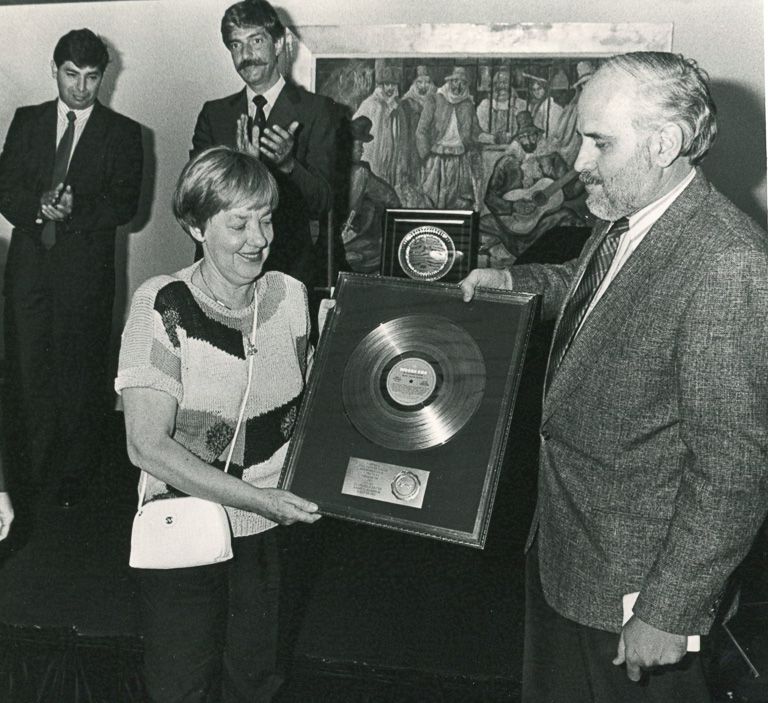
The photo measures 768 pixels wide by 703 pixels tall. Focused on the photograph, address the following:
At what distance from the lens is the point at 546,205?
4480mm

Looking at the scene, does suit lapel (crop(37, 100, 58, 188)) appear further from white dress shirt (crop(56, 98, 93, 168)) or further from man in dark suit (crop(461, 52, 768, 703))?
man in dark suit (crop(461, 52, 768, 703))

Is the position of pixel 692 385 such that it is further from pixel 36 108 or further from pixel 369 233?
pixel 36 108

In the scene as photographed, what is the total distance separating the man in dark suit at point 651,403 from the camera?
1541mm

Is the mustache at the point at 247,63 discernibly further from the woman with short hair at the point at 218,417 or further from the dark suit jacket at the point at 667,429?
the dark suit jacket at the point at 667,429

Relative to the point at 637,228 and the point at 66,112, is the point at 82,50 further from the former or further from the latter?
the point at 637,228

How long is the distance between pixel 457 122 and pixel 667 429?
2.94 m

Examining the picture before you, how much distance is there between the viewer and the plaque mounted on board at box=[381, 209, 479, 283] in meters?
3.22

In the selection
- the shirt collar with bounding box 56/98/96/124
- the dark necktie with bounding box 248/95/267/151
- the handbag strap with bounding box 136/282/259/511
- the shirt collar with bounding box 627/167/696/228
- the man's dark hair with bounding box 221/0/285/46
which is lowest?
the handbag strap with bounding box 136/282/259/511

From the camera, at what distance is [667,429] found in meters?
1.71

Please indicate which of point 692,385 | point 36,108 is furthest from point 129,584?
point 692,385

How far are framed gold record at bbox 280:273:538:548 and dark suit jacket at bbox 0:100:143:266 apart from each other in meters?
2.27

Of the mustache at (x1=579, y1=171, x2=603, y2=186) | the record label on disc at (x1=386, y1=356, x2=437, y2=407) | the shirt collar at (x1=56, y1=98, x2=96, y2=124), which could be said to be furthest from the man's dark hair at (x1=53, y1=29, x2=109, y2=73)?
the mustache at (x1=579, y1=171, x2=603, y2=186)

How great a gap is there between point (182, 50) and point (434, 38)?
127 cm

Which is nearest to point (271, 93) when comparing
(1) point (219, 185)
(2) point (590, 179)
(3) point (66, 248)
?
(3) point (66, 248)
